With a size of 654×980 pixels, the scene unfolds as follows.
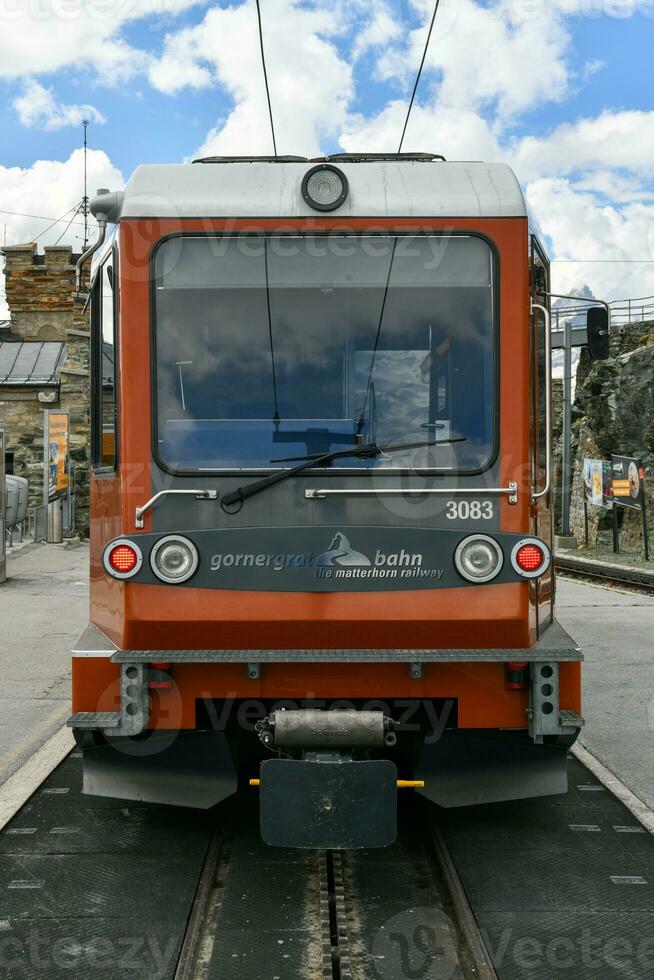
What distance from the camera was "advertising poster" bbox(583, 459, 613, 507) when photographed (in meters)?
26.4

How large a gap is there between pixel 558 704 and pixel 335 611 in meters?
1.02

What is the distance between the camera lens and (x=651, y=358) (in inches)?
1228

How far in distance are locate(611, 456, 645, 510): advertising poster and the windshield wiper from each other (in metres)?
20.6

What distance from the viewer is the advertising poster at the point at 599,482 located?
26.4 m

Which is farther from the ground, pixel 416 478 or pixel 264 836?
pixel 416 478

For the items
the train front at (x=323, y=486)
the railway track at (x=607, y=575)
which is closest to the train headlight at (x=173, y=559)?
the train front at (x=323, y=486)

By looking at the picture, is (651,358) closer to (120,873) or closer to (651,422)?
(651,422)

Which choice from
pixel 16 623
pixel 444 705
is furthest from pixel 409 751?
pixel 16 623

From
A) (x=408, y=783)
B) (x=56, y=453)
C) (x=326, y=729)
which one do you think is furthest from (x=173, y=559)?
(x=56, y=453)

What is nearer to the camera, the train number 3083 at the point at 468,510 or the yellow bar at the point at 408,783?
the yellow bar at the point at 408,783

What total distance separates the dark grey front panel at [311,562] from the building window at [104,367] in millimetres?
633

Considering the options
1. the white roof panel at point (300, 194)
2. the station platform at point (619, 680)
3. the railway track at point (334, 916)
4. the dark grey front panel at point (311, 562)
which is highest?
the white roof panel at point (300, 194)

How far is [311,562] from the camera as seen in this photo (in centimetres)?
479

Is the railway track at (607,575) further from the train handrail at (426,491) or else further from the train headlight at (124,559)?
the train headlight at (124,559)
